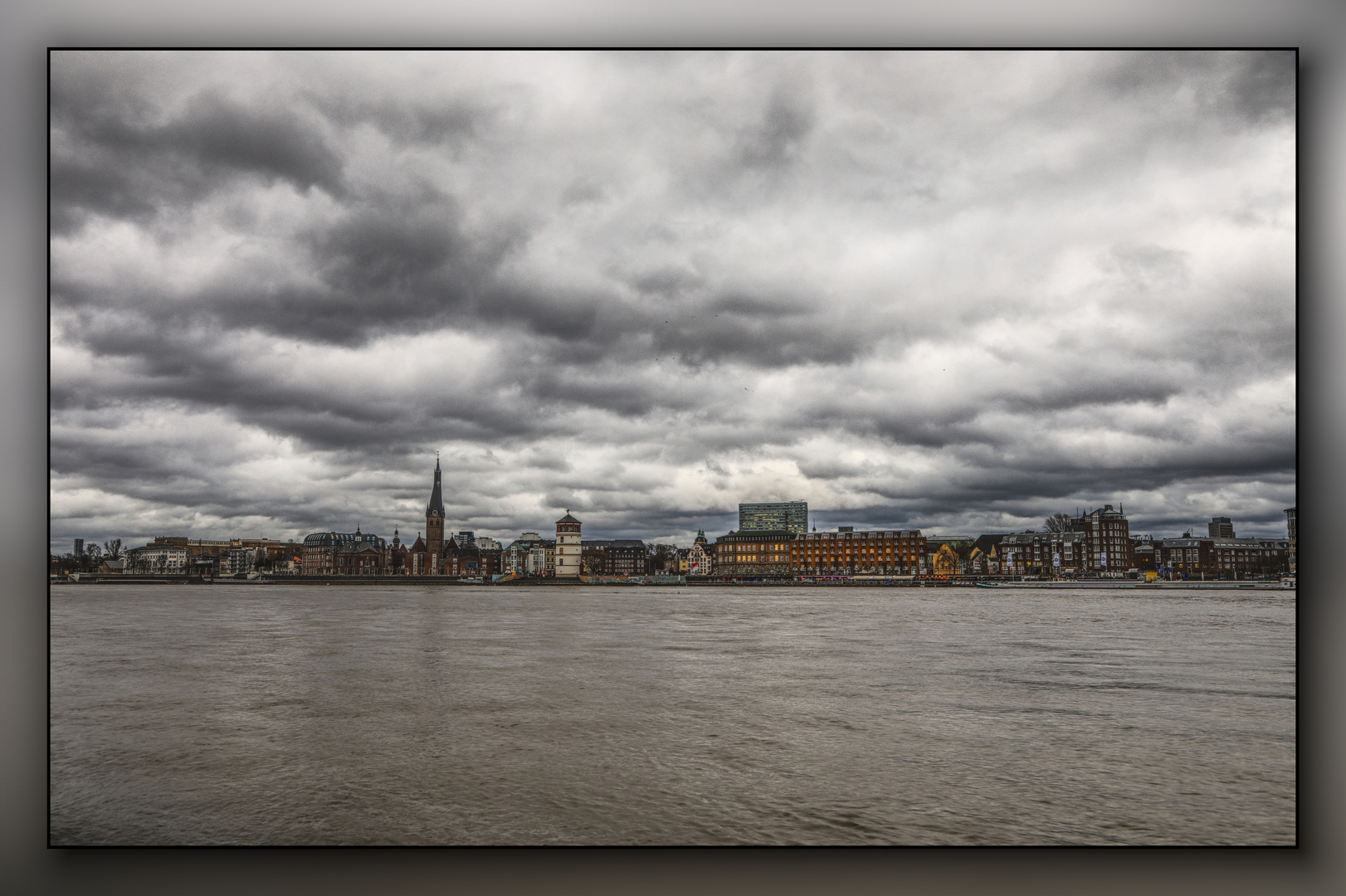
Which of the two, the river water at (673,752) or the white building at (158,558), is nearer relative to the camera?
the river water at (673,752)

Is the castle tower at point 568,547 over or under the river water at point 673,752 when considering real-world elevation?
over

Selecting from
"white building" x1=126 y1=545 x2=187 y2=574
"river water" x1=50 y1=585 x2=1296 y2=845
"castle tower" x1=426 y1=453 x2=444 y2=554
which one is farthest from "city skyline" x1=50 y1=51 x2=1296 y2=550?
"river water" x1=50 y1=585 x2=1296 y2=845

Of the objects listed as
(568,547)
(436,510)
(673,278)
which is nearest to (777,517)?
(568,547)

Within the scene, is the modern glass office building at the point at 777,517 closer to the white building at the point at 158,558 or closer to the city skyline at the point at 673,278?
the city skyline at the point at 673,278

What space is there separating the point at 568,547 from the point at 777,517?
1269 millimetres

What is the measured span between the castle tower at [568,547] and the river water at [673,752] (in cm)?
70

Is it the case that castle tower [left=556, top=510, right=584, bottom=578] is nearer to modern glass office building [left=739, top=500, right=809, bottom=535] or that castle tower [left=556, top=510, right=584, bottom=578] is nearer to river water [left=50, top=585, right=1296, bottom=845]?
river water [left=50, top=585, right=1296, bottom=845]

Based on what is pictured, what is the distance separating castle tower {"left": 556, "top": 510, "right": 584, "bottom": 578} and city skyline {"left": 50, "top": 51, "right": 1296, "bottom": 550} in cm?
47

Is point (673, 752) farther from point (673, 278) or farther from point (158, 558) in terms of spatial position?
point (158, 558)

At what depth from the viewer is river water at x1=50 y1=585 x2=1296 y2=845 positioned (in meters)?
2.88

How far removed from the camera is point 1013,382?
11.6ft

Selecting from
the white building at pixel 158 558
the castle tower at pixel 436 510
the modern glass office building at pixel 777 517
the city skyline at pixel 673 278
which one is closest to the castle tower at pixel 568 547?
the city skyline at pixel 673 278

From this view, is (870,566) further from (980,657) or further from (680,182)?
(980,657)

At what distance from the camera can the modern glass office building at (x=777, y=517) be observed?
4.14 m
